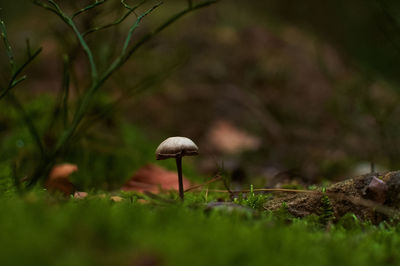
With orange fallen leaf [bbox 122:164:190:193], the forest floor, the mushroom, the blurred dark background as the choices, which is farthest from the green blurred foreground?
the blurred dark background

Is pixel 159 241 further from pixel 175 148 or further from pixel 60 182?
pixel 60 182

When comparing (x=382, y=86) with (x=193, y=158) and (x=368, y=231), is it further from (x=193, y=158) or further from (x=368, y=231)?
(x=368, y=231)

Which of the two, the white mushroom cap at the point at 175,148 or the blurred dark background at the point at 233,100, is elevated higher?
the blurred dark background at the point at 233,100

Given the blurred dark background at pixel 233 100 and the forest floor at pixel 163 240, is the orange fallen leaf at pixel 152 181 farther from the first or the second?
the forest floor at pixel 163 240

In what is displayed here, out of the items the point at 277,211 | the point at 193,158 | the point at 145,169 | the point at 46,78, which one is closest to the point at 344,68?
the point at 193,158

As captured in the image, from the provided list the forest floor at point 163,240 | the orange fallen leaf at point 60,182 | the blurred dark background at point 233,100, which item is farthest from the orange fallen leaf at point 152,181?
the forest floor at point 163,240

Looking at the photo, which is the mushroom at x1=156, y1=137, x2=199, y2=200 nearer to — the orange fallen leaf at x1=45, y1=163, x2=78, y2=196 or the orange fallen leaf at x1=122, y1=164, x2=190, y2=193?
the orange fallen leaf at x1=45, y1=163, x2=78, y2=196
